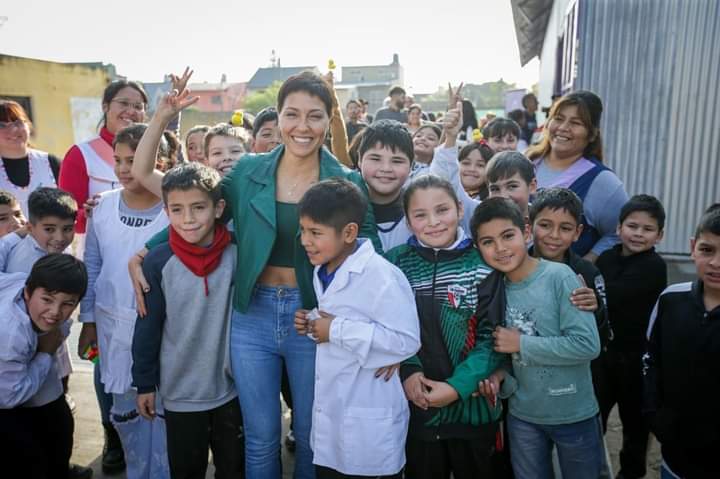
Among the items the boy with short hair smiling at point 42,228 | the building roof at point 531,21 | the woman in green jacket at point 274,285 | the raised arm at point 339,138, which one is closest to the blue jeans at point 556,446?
the woman in green jacket at point 274,285

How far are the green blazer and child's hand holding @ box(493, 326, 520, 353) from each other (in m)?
0.60

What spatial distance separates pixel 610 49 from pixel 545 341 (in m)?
4.98

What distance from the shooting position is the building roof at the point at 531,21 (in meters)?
12.7

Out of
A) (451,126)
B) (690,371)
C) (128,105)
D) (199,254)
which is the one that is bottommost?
(690,371)

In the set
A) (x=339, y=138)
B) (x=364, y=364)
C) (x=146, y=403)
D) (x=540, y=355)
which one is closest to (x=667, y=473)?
(x=540, y=355)

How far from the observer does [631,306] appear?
2697 millimetres

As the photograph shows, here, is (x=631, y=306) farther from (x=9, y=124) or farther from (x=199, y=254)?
(x=9, y=124)

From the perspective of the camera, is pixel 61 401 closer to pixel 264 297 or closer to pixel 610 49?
pixel 264 297

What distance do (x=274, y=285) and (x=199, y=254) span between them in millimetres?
347

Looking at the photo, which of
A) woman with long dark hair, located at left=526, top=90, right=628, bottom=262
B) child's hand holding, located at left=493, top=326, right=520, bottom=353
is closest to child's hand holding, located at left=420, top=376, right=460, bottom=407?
child's hand holding, located at left=493, top=326, right=520, bottom=353

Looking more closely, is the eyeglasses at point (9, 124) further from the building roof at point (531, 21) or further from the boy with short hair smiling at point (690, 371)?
the building roof at point (531, 21)

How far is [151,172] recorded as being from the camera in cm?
251

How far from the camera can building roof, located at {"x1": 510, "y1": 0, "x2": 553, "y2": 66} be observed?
41.8 feet

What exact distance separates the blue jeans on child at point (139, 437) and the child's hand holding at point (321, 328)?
1.09 m
